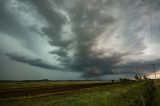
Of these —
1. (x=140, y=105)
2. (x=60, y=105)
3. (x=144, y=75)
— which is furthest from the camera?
(x=144, y=75)

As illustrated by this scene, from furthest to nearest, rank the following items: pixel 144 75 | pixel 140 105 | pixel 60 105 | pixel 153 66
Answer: pixel 144 75 → pixel 153 66 → pixel 60 105 → pixel 140 105

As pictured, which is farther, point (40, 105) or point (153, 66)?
point (153, 66)

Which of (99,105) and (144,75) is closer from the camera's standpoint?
(99,105)

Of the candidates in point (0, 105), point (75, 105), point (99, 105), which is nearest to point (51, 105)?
point (75, 105)

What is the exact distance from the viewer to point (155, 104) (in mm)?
31719

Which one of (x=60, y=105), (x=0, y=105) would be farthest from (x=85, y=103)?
(x=0, y=105)

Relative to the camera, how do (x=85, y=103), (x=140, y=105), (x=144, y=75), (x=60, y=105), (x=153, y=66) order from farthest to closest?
(x=144, y=75)
(x=153, y=66)
(x=85, y=103)
(x=60, y=105)
(x=140, y=105)

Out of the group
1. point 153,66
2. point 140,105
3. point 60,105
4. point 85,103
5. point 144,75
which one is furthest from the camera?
point 144,75

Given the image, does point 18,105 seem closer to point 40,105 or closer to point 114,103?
point 40,105

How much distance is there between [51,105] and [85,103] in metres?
6.10

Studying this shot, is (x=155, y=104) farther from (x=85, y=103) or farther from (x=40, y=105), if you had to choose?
(x=40, y=105)

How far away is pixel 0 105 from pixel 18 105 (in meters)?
3.52

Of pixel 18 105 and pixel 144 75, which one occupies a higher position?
pixel 144 75

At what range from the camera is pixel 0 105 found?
3325 cm
